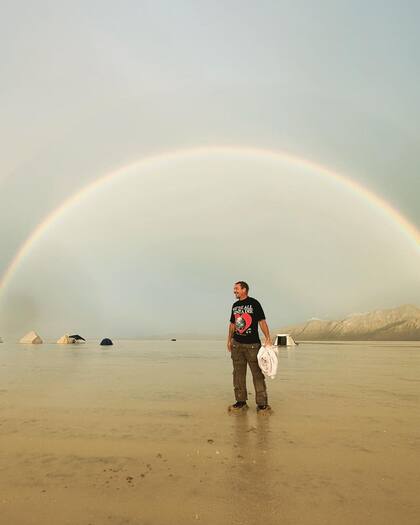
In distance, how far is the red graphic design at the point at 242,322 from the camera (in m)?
7.18

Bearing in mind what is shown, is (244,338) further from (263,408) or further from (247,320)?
(263,408)

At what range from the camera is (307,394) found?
8586 millimetres

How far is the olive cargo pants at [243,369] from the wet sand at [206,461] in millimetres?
391

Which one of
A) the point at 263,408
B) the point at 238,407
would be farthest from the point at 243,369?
the point at 263,408

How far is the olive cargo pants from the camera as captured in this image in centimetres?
684

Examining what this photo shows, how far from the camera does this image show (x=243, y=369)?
7117mm

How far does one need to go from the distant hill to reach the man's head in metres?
139

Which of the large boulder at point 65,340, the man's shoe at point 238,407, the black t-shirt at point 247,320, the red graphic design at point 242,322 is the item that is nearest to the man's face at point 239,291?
the black t-shirt at point 247,320

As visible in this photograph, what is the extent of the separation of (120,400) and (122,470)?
4.18m

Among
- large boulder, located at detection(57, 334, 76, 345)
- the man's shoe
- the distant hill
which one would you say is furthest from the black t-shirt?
the distant hill

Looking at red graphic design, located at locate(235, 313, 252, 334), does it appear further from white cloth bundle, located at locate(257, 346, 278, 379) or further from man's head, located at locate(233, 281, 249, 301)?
white cloth bundle, located at locate(257, 346, 278, 379)

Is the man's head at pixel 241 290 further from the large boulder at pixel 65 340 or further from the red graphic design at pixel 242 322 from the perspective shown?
the large boulder at pixel 65 340

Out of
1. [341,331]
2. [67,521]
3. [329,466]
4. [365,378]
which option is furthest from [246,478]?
[341,331]

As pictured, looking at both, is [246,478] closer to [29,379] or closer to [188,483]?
[188,483]
